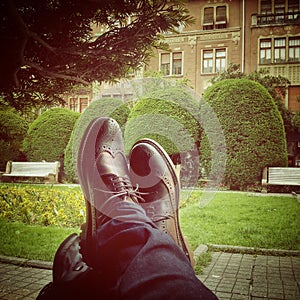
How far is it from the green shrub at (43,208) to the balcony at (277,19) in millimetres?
1783

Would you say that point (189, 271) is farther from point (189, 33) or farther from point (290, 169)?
point (290, 169)

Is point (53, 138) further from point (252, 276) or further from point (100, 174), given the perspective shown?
point (252, 276)

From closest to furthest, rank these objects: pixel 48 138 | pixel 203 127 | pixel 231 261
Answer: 1. pixel 231 261
2. pixel 48 138
3. pixel 203 127

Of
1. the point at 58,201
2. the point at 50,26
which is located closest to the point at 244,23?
the point at 50,26

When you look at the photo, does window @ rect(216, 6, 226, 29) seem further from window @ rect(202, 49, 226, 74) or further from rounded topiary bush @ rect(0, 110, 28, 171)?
rounded topiary bush @ rect(0, 110, 28, 171)

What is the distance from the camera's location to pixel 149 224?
0.68 metres

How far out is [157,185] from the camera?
1.09 m

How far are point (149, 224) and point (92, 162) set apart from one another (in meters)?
0.47

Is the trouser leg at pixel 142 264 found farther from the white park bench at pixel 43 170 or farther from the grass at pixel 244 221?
the white park bench at pixel 43 170

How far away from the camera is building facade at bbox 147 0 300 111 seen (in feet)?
6.08

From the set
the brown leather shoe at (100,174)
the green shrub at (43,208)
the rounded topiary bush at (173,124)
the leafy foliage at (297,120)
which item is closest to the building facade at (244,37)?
the leafy foliage at (297,120)

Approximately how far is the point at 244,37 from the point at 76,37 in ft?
4.46

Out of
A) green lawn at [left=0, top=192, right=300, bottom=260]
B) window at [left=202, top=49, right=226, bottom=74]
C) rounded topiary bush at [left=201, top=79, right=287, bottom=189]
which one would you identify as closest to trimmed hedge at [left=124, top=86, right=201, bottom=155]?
rounded topiary bush at [left=201, top=79, right=287, bottom=189]

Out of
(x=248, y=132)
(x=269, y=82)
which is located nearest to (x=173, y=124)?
(x=248, y=132)
